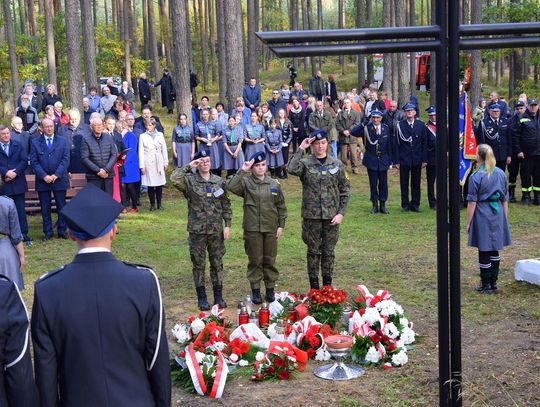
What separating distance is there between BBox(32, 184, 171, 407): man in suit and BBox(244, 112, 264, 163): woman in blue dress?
14991 millimetres

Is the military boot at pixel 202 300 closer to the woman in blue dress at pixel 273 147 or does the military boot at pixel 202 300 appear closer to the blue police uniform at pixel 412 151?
the blue police uniform at pixel 412 151

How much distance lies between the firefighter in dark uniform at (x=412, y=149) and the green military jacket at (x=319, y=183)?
602cm

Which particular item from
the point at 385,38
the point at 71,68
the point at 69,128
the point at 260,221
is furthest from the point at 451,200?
the point at 71,68

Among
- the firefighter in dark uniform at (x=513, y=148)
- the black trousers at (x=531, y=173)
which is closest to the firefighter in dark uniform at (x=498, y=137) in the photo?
the firefighter in dark uniform at (x=513, y=148)

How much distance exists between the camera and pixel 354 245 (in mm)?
12656

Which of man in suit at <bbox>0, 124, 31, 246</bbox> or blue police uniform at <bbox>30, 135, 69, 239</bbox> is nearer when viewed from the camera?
man in suit at <bbox>0, 124, 31, 246</bbox>

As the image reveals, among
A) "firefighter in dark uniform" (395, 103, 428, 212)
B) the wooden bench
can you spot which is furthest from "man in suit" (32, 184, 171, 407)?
"firefighter in dark uniform" (395, 103, 428, 212)

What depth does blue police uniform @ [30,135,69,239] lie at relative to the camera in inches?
510

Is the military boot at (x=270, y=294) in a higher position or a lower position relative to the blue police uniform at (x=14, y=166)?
lower

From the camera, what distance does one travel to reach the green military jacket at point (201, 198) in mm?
8922

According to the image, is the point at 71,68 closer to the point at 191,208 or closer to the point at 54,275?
the point at 191,208

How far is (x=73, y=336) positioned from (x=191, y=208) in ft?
18.4

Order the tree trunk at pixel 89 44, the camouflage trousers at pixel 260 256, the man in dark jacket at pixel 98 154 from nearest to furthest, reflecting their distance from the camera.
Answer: the camouflage trousers at pixel 260 256, the man in dark jacket at pixel 98 154, the tree trunk at pixel 89 44

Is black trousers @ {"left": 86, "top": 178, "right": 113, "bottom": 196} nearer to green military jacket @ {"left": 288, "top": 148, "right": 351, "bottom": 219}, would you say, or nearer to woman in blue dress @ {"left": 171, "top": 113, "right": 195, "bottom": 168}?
woman in blue dress @ {"left": 171, "top": 113, "right": 195, "bottom": 168}
